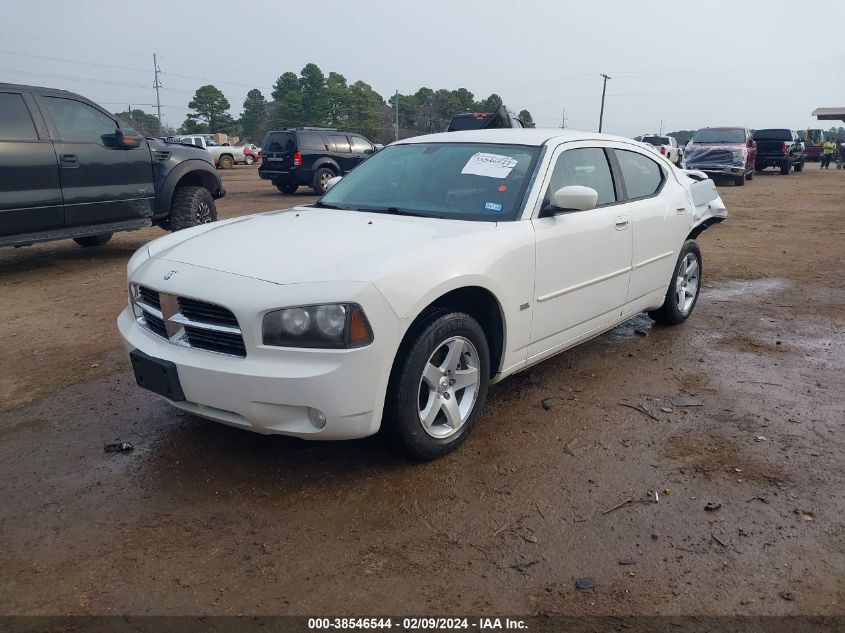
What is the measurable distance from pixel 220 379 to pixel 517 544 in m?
1.41

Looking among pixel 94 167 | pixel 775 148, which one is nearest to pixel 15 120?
pixel 94 167

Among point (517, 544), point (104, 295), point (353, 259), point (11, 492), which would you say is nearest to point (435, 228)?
point (353, 259)

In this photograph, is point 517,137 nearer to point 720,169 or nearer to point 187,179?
point 187,179

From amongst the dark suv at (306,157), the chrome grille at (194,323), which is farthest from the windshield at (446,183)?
the dark suv at (306,157)

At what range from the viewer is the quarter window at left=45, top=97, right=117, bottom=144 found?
7.28 metres

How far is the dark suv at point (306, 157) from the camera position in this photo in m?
17.0

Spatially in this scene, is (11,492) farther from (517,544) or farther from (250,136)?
(250,136)

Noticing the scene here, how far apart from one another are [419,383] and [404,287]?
1.51 ft

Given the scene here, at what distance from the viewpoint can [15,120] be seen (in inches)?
272

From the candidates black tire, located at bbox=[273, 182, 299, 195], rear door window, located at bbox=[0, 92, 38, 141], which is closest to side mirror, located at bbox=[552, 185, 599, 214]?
rear door window, located at bbox=[0, 92, 38, 141]

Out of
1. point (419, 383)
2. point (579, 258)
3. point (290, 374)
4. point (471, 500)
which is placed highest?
point (579, 258)

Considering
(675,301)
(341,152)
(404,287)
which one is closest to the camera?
(404,287)

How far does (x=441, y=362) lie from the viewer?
3.33 m

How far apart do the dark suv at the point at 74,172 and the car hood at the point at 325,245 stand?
4.05 m
